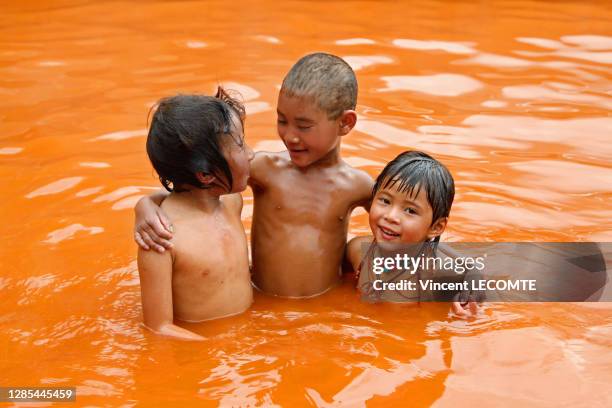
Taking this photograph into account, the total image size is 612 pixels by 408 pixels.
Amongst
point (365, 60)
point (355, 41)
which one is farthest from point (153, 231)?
point (355, 41)

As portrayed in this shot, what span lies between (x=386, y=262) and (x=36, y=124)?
2909 mm

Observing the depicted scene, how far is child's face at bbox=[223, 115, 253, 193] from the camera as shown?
146 inches

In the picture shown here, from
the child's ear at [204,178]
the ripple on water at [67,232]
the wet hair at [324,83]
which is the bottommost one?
the ripple on water at [67,232]

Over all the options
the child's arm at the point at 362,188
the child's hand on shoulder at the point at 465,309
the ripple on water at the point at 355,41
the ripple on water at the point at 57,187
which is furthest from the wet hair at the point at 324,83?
the ripple on water at the point at 355,41

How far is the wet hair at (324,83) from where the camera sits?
3816 mm

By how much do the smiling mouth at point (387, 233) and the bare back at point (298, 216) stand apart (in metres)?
0.29

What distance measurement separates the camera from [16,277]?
166 inches

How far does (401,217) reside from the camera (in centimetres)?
390

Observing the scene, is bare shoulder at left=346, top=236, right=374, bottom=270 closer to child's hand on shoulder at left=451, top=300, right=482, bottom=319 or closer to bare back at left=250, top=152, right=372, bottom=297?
bare back at left=250, top=152, right=372, bottom=297

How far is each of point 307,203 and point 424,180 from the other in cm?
54

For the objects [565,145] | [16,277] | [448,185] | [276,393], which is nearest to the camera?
[276,393]

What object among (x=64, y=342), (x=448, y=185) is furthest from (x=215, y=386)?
(x=448, y=185)

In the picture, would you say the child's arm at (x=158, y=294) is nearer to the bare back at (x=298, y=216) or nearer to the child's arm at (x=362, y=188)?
the bare back at (x=298, y=216)

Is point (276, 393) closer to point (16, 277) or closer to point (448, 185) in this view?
point (448, 185)
